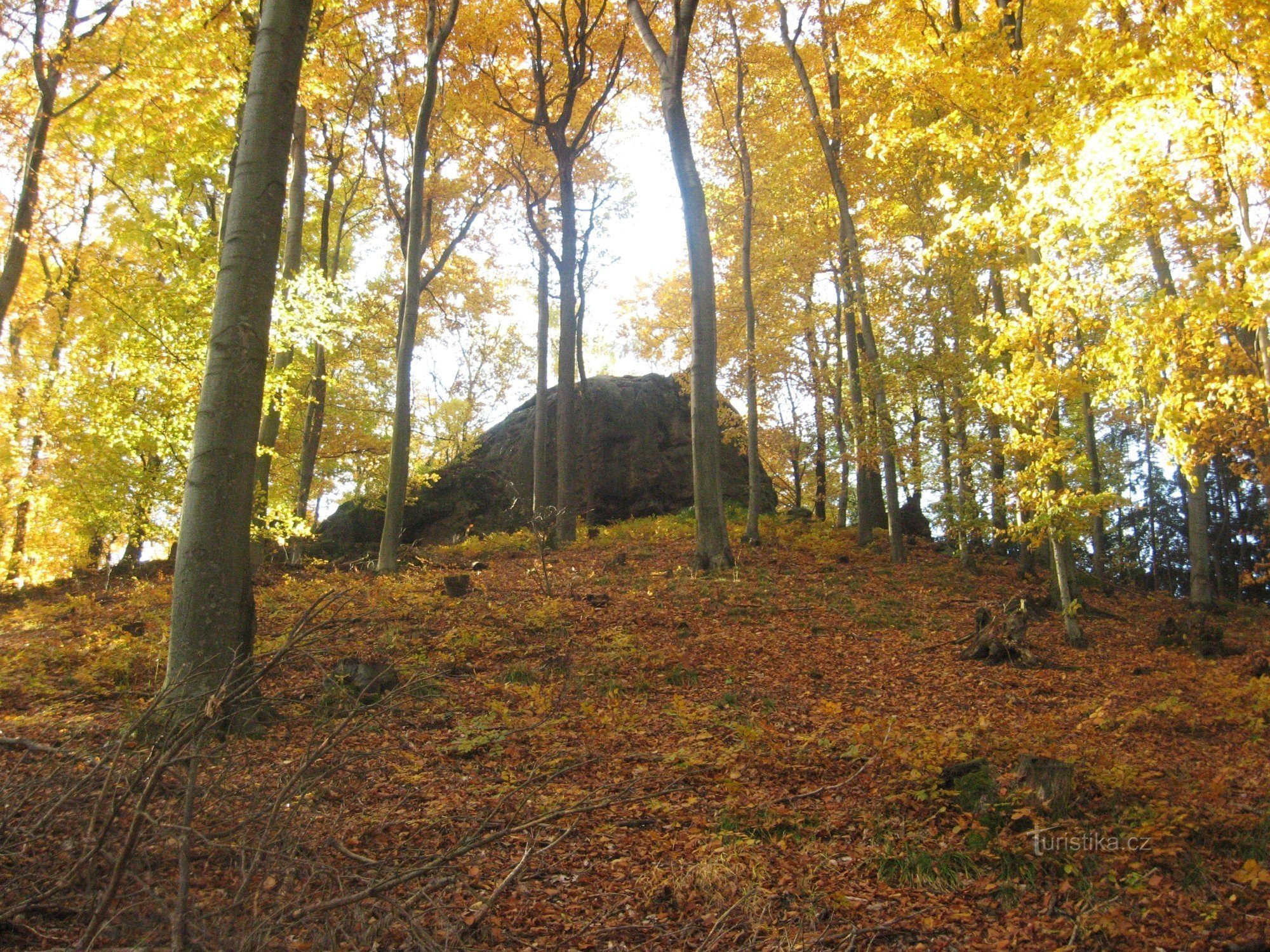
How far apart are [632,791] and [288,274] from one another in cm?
1026

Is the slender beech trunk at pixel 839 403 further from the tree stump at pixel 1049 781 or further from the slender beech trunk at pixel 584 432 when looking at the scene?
the tree stump at pixel 1049 781

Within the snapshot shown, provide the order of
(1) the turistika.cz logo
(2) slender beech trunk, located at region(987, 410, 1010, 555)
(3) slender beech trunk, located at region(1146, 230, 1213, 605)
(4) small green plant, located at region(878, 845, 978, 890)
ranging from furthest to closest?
(2) slender beech trunk, located at region(987, 410, 1010, 555) → (3) slender beech trunk, located at region(1146, 230, 1213, 605) → (1) the turistika.cz logo → (4) small green plant, located at region(878, 845, 978, 890)

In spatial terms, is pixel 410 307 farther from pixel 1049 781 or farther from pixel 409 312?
pixel 1049 781

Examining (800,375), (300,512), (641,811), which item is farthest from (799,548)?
(641,811)

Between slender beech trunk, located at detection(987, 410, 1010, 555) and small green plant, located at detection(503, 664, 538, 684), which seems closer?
small green plant, located at detection(503, 664, 538, 684)

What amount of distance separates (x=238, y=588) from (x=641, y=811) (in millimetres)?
2927

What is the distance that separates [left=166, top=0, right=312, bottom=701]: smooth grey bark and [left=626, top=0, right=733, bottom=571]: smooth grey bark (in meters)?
6.37

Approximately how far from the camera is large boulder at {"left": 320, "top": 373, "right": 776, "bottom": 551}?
18.9 metres

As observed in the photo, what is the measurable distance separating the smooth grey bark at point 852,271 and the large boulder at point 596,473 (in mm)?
4783

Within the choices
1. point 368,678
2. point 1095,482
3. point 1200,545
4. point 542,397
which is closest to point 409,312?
point 542,397

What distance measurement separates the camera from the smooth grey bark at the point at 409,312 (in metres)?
11.3

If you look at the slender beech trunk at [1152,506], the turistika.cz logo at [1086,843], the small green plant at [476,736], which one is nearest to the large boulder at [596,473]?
the small green plant at [476,736]

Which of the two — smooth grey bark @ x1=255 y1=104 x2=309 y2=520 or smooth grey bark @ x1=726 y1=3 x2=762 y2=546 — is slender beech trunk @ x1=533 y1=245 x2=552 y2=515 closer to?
smooth grey bark @ x1=726 y1=3 x2=762 y2=546

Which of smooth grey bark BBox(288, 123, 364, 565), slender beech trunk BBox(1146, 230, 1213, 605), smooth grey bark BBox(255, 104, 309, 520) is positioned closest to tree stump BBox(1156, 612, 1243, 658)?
slender beech trunk BBox(1146, 230, 1213, 605)
